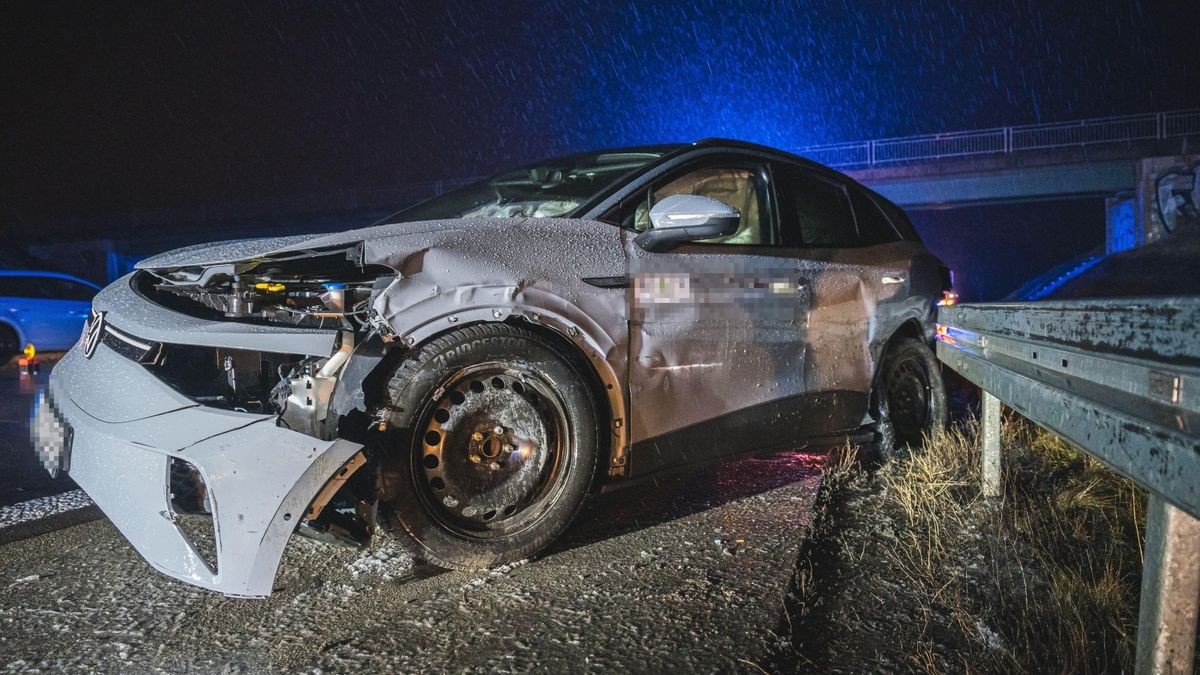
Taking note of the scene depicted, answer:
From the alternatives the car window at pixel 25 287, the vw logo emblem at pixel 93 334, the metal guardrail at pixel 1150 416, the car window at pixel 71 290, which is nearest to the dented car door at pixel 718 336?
the metal guardrail at pixel 1150 416

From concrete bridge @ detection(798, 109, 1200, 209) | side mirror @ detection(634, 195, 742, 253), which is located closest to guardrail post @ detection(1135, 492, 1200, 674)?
side mirror @ detection(634, 195, 742, 253)

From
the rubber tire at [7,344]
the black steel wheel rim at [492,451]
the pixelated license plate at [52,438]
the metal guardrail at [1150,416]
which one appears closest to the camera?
the metal guardrail at [1150,416]

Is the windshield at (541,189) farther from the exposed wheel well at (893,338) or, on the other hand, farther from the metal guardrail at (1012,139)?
the metal guardrail at (1012,139)

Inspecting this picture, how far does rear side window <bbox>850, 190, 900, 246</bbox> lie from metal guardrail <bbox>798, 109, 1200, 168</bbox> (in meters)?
24.5

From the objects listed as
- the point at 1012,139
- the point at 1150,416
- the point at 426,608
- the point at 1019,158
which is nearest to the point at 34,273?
the point at 426,608

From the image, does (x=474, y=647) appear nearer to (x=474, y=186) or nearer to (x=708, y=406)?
(x=708, y=406)

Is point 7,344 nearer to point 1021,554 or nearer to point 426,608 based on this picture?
point 426,608

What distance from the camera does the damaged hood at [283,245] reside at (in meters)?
2.82

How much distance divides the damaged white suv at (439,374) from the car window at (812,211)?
A: 26 centimetres

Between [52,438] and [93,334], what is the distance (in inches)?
16.6

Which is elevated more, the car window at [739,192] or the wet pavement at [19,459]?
the car window at [739,192]

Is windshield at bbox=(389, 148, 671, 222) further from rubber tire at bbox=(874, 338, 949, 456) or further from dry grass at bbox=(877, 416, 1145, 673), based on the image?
dry grass at bbox=(877, 416, 1145, 673)

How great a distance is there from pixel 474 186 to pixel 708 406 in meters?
1.82

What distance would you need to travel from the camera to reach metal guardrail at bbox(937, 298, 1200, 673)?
1.44m
